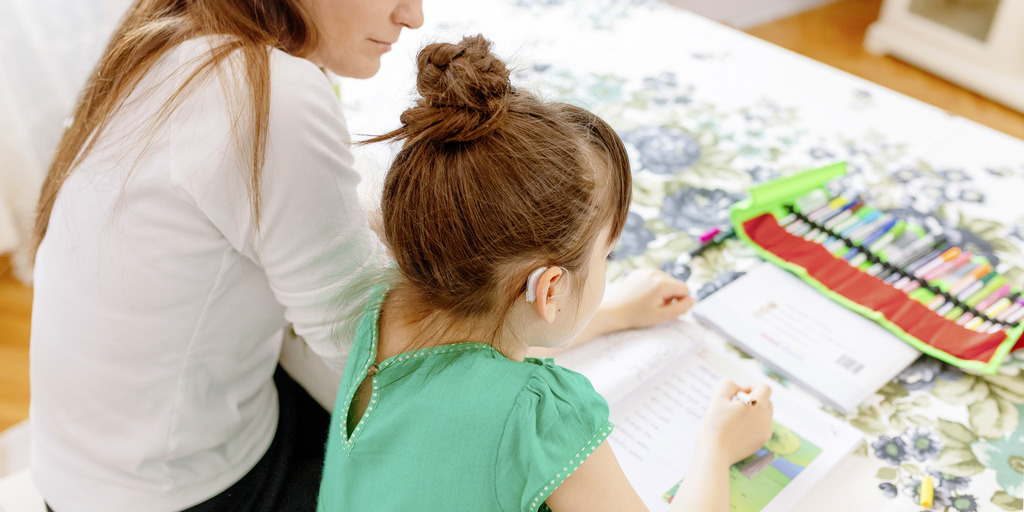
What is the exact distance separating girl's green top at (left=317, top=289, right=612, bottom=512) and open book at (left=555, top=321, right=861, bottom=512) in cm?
15

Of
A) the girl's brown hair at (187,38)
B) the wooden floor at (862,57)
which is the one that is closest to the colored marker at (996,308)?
the girl's brown hair at (187,38)

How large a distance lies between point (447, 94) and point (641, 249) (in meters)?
0.51

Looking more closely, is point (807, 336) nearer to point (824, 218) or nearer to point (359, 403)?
point (824, 218)

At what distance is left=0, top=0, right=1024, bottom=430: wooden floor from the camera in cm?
163

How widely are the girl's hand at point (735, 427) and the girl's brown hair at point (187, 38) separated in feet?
1.50

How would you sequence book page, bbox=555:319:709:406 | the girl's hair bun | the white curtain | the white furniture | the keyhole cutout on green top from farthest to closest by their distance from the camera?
1. the white furniture
2. the white curtain
3. book page, bbox=555:319:709:406
4. the keyhole cutout on green top
5. the girl's hair bun

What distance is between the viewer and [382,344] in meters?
0.69

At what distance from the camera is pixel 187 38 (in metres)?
0.71

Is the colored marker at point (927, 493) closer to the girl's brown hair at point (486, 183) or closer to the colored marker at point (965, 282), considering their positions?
the colored marker at point (965, 282)

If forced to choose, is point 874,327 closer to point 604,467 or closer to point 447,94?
point 604,467

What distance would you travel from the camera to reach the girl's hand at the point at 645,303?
0.91 meters

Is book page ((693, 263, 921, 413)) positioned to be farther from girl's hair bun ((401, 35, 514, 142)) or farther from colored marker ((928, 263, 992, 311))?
girl's hair bun ((401, 35, 514, 142))

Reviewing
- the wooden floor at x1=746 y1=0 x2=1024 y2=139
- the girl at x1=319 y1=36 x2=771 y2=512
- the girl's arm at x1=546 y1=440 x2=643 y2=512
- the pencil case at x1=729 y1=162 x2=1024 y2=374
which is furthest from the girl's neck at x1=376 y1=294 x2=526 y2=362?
the wooden floor at x1=746 y1=0 x2=1024 y2=139

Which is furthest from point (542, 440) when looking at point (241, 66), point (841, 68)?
point (841, 68)
